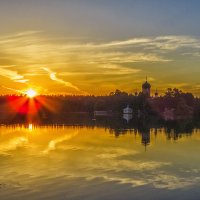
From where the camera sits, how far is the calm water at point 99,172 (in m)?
19.0

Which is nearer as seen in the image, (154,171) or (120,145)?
(154,171)

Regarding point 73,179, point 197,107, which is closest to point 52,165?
point 73,179

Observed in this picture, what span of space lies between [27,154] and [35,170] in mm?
7884

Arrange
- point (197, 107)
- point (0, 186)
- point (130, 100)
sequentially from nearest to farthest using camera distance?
point (0, 186) → point (197, 107) → point (130, 100)

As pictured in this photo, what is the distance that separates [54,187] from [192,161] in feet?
38.5

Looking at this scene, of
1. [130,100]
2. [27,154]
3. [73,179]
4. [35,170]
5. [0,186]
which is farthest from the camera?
[130,100]

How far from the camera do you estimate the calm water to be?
18969mm

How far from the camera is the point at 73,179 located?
72.2 ft

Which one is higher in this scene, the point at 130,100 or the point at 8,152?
the point at 130,100

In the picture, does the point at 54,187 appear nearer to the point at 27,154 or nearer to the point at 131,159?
the point at 131,159

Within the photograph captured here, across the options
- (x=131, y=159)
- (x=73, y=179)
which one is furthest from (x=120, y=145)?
(x=73, y=179)

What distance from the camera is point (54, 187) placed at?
65.4 feet

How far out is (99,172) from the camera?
24.0 metres

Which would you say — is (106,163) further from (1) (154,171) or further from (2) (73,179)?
(2) (73,179)
